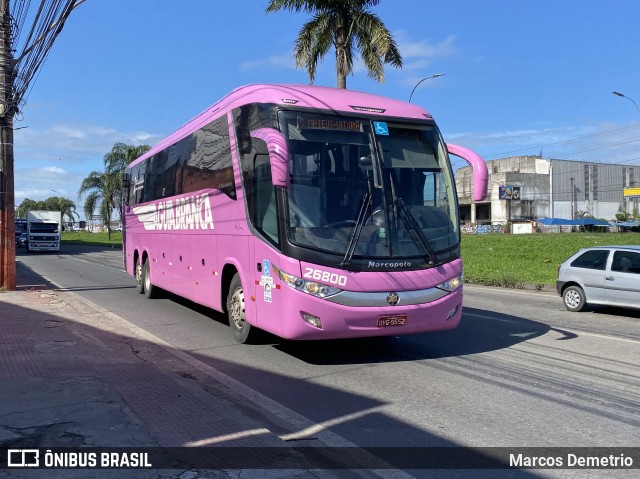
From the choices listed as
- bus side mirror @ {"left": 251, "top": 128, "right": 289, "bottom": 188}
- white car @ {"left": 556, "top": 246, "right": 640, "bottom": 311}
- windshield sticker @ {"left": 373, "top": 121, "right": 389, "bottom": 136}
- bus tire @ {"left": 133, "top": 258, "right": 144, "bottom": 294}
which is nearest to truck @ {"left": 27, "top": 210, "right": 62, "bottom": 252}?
bus tire @ {"left": 133, "top": 258, "right": 144, "bottom": 294}

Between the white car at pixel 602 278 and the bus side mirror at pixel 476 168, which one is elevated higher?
the bus side mirror at pixel 476 168

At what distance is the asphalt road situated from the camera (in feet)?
17.2

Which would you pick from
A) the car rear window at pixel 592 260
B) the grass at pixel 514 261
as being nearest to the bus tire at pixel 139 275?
the car rear window at pixel 592 260

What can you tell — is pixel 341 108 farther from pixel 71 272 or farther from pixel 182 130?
pixel 71 272

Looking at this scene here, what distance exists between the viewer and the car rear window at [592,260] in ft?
42.2

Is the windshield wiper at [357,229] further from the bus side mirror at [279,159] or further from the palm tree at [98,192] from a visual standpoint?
the palm tree at [98,192]

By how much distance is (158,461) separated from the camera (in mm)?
4324

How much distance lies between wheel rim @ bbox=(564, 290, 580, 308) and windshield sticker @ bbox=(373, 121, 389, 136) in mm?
7801

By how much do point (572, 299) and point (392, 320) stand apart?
774 centimetres

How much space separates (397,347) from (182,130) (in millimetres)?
6794

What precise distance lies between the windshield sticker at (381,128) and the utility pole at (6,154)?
11.2 meters

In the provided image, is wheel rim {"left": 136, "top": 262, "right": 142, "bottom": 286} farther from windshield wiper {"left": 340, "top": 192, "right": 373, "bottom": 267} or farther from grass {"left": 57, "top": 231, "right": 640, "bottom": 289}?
grass {"left": 57, "top": 231, "right": 640, "bottom": 289}

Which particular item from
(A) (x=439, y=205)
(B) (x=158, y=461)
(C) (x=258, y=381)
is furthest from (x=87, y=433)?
(A) (x=439, y=205)

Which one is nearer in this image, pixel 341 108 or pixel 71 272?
pixel 341 108
